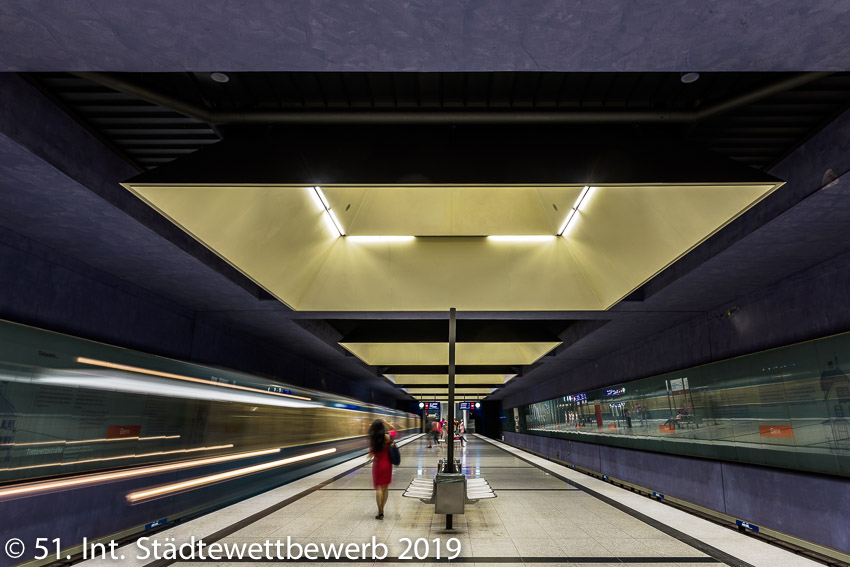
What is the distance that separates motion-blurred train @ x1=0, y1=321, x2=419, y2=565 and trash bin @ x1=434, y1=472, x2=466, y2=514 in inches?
196

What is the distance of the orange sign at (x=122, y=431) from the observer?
6.87 metres

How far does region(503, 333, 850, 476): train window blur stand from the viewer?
6258mm

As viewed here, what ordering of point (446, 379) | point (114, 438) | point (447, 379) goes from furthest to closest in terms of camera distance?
point (447, 379)
point (446, 379)
point (114, 438)

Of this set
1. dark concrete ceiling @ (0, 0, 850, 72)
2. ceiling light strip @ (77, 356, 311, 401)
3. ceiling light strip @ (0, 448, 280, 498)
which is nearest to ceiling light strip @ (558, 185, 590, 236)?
dark concrete ceiling @ (0, 0, 850, 72)

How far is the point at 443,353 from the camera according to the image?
18750 millimetres

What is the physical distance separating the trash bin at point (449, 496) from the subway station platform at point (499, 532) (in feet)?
1.10

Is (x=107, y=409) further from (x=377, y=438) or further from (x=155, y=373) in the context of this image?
(x=377, y=438)

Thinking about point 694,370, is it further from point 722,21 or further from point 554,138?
point 722,21

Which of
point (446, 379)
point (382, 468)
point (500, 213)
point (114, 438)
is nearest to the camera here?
point (114, 438)

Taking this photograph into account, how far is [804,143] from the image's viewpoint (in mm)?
4723

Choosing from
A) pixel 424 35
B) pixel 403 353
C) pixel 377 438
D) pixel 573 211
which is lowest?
pixel 377 438

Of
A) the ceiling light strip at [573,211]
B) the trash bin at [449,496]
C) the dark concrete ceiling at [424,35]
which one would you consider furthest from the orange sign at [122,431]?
the ceiling light strip at [573,211]

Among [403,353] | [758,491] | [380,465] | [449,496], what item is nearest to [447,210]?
[380,465]

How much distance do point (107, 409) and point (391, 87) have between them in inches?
249
